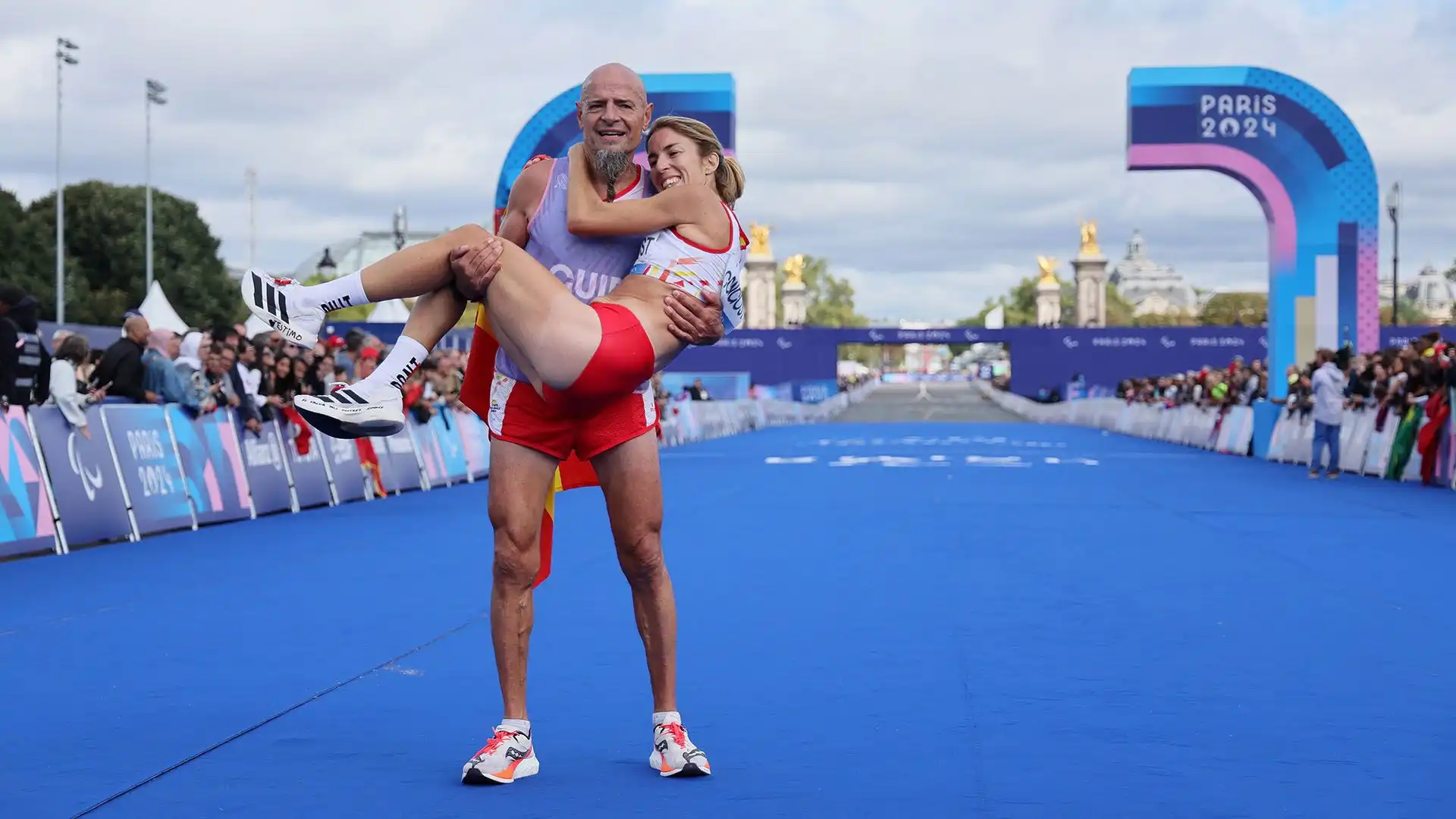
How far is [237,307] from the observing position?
7625 centimetres

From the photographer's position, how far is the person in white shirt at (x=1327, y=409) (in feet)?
74.9

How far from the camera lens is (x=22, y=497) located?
39.8 ft

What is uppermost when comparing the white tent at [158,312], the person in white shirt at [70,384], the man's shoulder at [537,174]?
Answer: the white tent at [158,312]

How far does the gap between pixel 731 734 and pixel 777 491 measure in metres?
14.4

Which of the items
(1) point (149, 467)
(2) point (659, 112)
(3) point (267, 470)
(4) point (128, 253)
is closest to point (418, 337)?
(1) point (149, 467)

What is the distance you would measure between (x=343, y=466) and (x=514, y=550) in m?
14.2

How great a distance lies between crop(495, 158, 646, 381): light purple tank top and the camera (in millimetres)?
5016

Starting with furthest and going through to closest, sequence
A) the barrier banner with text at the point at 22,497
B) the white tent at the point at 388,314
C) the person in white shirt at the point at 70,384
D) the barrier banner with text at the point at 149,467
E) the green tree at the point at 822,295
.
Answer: the green tree at the point at 822,295, the white tent at the point at 388,314, the barrier banner with text at the point at 149,467, the person in white shirt at the point at 70,384, the barrier banner with text at the point at 22,497

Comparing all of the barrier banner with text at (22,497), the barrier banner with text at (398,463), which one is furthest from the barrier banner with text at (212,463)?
the barrier banner with text at (398,463)

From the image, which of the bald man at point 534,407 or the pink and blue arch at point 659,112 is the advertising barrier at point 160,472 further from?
the pink and blue arch at point 659,112

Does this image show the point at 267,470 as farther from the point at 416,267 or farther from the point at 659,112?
the point at 659,112

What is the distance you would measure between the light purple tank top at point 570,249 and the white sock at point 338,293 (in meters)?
0.48

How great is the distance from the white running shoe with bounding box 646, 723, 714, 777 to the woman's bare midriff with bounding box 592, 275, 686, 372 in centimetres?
110

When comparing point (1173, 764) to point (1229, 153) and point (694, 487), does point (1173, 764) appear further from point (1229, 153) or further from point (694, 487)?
point (1229, 153)
